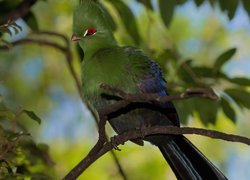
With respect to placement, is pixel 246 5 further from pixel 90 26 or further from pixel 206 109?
Result: pixel 90 26

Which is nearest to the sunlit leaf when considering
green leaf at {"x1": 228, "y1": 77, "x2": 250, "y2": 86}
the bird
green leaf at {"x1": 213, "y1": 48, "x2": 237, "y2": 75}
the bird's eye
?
green leaf at {"x1": 213, "y1": 48, "x2": 237, "y2": 75}

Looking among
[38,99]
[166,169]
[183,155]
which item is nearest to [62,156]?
[166,169]

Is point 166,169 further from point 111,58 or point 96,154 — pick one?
point 96,154

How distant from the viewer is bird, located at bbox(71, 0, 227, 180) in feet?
10.8

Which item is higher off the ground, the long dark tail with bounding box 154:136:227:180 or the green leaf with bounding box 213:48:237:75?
the green leaf with bounding box 213:48:237:75

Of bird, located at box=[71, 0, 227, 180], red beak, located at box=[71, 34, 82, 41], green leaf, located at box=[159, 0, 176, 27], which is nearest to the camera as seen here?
bird, located at box=[71, 0, 227, 180]

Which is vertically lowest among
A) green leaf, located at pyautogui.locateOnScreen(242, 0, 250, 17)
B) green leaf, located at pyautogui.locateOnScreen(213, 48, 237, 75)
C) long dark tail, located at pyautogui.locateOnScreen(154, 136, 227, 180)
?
long dark tail, located at pyautogui.locateOnScreen(154, 136, 227, 180)

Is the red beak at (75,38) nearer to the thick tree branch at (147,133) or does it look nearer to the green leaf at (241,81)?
the thick tree branch at (147,133)

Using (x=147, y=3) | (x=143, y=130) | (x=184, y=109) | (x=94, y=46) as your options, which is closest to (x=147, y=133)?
(x=143, y=130)

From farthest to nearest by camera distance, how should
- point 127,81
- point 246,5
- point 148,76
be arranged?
1. point 246,5
2. point 148,76
3. point 127,81

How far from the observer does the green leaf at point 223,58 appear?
396cm

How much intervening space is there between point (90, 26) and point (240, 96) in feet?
3.74

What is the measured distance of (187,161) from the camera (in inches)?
133

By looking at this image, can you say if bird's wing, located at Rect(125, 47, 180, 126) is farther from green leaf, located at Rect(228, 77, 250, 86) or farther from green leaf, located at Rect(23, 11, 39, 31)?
green leaf, located at Rect(23, 11, 39, 31)
